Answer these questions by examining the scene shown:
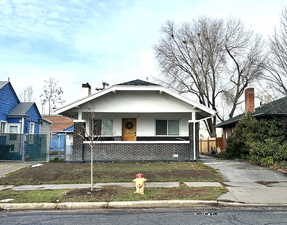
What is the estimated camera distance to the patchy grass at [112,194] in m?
9.20

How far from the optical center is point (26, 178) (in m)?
13.6

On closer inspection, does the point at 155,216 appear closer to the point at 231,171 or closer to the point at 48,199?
the point at 48,199

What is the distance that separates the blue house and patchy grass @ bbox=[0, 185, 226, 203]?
16599mm

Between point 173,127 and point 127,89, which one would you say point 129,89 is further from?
point 173,127

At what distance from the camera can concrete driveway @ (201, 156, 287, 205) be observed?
915cm

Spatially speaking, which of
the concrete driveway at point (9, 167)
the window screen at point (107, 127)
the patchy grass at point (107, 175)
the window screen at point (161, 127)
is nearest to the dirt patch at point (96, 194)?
the patchy grass at point (107, 175)

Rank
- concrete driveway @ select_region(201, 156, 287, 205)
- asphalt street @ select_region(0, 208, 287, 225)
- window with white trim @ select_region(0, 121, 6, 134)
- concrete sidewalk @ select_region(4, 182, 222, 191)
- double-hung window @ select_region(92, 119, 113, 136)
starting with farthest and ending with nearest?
window with white trim @ select_region(0, 121, 6, 134), double-hung window @ select_region(92, 119, 113, 136), concrete sidewalk @ select_region(4, 182, 222, 191), concrete driveway @ select_region(201, 156, 287, 205), asphalt street @ select_region(0, 208, 287, 225)

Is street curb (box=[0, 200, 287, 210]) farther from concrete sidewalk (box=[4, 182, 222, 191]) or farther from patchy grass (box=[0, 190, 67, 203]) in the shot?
concrete sidewalk (box=[4, 182, 222, 191])

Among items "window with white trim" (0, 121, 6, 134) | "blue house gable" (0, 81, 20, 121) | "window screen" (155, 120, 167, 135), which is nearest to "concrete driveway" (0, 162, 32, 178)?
"window with white trim" (0, 121, 6, 134)

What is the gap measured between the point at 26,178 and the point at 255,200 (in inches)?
377

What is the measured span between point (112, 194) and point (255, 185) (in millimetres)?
5439

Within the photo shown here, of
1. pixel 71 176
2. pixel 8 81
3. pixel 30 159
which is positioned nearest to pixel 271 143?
pixel 71 176

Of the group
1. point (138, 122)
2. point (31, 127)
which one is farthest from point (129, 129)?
point (31, 127)

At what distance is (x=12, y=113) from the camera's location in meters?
27.0
